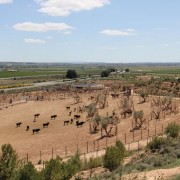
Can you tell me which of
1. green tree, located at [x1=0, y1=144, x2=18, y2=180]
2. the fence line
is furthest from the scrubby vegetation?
green tree, located at [x1=0, y1=144, x2=18, y2=180]

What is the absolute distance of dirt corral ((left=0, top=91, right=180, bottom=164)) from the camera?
3312 centimetres

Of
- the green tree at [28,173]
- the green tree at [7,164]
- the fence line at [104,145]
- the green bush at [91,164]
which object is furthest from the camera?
the fence line at [104,145]

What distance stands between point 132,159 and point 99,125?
1777cm

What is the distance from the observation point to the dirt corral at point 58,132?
33116 millimetres

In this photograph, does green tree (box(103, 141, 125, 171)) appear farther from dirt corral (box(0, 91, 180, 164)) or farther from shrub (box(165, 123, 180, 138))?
shrub (box(165, 123, 180, 138))

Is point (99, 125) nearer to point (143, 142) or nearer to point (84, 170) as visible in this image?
point (143, 142)

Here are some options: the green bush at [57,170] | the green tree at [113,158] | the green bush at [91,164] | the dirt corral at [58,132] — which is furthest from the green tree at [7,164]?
the dirt corral at [58,132]

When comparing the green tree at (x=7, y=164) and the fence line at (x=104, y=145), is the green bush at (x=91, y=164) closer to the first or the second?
the fence line at (x=104, y=145)

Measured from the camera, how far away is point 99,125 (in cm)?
4344

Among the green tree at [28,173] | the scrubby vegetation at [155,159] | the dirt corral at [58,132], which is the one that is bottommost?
A: the dirt corral at [58,132]

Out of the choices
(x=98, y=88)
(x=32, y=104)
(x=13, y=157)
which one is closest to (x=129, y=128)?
(x=13, y=157)

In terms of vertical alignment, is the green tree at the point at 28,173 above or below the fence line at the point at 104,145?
above

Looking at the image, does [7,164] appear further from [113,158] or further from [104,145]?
[104,145]

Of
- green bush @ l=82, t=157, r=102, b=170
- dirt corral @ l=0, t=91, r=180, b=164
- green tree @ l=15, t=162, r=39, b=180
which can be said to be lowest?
dirt corral @ l=0, t=91, r=180, b=164
